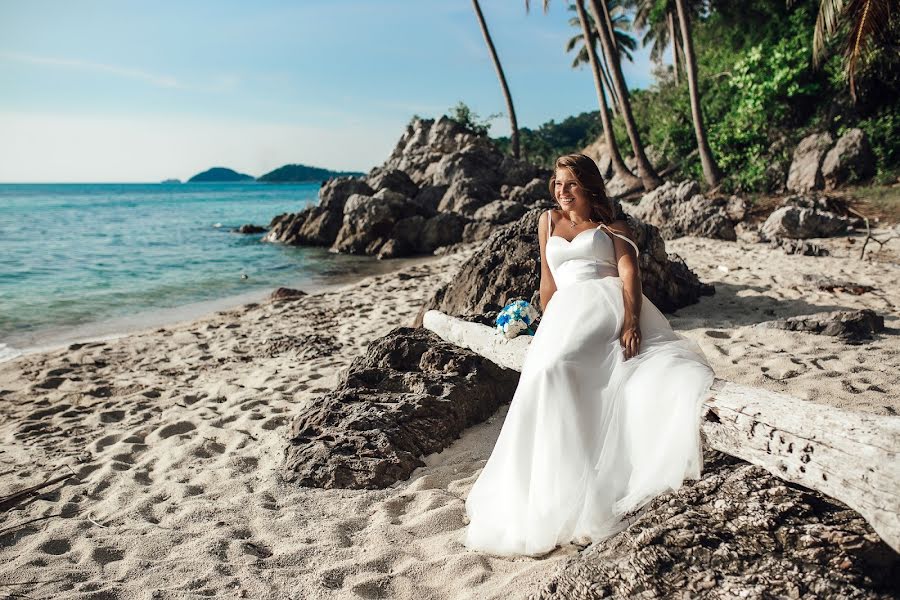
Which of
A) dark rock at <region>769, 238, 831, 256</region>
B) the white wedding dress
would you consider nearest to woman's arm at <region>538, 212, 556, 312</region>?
the white wedding dress

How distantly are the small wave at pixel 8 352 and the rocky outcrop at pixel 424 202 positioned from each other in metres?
10.9

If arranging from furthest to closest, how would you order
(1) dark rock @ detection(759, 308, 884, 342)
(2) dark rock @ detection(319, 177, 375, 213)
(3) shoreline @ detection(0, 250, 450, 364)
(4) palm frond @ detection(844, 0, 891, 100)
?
(2) dark rock @ detection(319, 177, 375, 213) < (4) palm frond @ detection(844, 0, 891, 100) < (3) shoreline @ detection(0, 250, 450, 364) < (1) dark rock @ detection(759, 308, 884, 342)

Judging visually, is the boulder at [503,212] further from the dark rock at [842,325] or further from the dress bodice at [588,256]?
the dress bodice at [588,256]

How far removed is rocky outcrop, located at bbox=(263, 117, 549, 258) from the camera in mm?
19906

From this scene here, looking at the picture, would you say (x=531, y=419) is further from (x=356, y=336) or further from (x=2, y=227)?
(x=2, y=227)

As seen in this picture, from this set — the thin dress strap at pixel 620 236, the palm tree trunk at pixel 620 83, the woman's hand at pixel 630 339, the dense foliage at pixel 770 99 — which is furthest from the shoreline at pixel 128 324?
the dense foliage at pixel 770 99

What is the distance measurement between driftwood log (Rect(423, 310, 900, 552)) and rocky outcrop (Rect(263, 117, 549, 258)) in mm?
16071

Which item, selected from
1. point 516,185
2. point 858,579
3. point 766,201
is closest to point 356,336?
point 858,579

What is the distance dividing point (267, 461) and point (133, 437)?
4.83 ft

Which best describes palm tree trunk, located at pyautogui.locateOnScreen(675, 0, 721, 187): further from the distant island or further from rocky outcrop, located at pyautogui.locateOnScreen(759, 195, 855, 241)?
the distant island

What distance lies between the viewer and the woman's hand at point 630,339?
10.8 ft

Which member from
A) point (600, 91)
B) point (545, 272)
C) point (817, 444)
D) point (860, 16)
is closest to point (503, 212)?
point (600, 91)

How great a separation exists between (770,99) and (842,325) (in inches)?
583

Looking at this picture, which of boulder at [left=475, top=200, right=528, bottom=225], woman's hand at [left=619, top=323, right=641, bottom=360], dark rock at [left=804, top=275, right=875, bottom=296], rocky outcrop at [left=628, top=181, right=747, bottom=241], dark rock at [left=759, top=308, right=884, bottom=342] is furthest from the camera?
boulder at [left=475, top=200, right=528, bottom=225]
